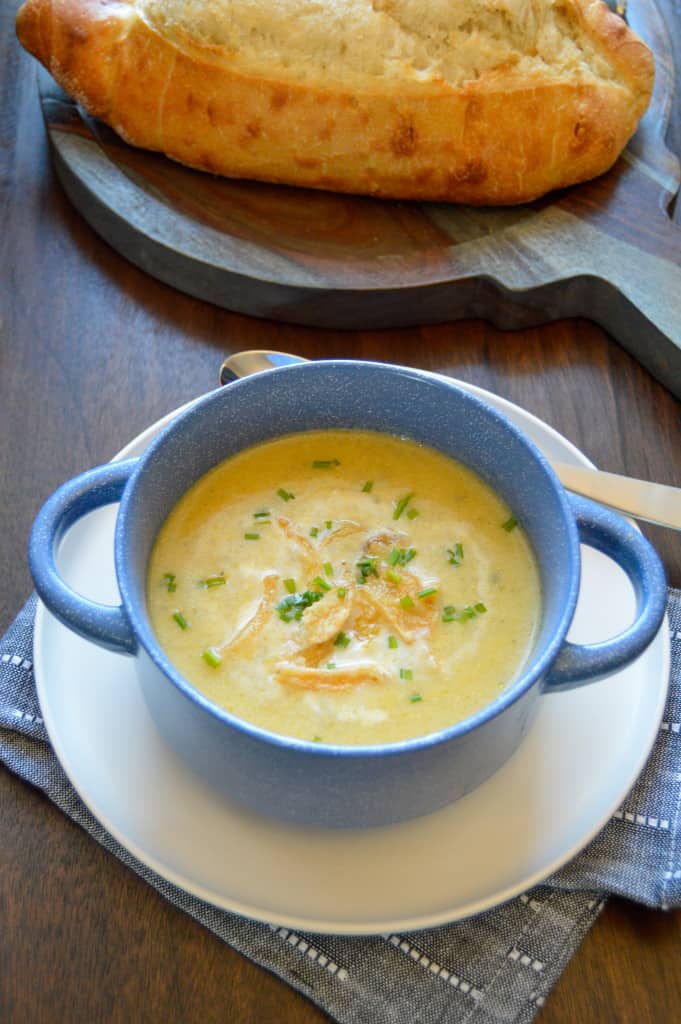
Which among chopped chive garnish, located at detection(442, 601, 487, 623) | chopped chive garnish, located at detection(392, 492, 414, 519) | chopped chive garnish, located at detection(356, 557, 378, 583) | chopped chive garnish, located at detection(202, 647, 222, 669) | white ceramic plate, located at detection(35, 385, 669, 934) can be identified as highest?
chopped chive garnish, located at detection(392, 492, 414, 519)

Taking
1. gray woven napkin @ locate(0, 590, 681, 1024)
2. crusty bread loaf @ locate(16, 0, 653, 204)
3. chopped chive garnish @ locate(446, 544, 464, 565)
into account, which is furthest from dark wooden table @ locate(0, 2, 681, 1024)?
chopped chive garnish @ locate(446, 544, 464, 565)

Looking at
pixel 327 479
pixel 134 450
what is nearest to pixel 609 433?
pixel 327 479

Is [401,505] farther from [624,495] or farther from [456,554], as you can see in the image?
[624,495]

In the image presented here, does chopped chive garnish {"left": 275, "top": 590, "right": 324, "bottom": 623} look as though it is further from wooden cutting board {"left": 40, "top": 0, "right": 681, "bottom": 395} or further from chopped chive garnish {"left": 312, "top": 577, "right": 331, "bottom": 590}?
→ wooden cutting board {"left": 40, "top": 0, "right": 681, "bottom": 395}

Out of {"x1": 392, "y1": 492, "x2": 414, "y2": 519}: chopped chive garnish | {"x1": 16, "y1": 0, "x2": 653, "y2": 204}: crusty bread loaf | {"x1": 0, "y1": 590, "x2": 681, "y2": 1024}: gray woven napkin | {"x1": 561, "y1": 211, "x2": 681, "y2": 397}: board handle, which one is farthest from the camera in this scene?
{"x1": 16, "y1": 0, "x2": 653, "y2": 204}: crusty bread loaf

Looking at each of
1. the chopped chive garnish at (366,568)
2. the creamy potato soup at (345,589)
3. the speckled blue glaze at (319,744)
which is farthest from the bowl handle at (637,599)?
the chopped chive garnish at (366,568)

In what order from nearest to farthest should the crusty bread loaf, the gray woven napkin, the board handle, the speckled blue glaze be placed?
the speckled blue glaze → the gray woven napkin → the board handle → the crusty bread loaf

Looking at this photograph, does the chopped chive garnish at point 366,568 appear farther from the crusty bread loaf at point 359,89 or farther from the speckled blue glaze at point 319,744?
the crusty bread loaf at point 359,89

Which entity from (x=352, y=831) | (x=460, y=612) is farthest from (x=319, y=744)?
(x=460, y=612)
